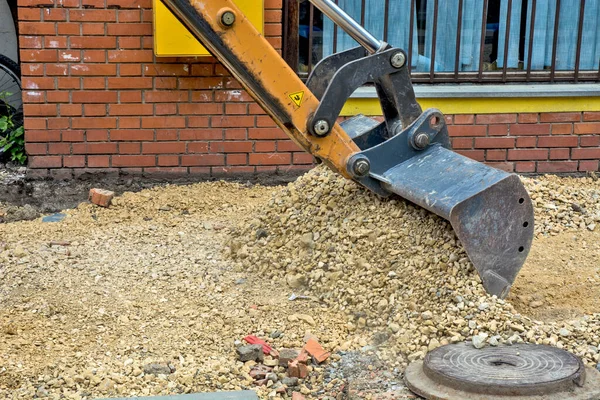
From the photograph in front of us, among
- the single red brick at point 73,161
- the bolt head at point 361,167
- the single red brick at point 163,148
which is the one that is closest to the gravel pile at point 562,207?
the bolt head at point 361,167

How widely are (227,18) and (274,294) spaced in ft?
4.66

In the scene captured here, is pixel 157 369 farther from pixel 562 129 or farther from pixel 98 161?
pixel 562 129

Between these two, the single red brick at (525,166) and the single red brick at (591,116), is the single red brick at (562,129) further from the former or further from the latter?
the single red brick at (525,166)

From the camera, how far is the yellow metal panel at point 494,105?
6820mm

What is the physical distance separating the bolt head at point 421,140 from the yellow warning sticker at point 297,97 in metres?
0.61

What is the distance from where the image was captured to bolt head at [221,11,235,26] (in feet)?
14.0

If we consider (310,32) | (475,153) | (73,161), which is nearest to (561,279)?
→ (475,153)

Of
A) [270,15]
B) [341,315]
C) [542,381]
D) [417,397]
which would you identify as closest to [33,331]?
[341,315]

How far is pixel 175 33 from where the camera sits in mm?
6297

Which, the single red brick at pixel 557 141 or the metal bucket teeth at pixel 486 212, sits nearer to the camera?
the metal bucket teeth at pixel 486 212

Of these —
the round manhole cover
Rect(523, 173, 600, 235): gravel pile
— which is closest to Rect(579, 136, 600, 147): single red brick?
Rect(523, 173, 600, 235): gravel pile

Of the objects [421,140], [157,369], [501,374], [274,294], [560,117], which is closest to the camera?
[501,374]

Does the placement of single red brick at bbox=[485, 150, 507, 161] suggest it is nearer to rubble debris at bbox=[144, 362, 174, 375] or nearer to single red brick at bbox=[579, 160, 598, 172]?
single red brick at bbox=[579, 160, 598, 172]

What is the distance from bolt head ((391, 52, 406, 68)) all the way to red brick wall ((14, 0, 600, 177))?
2.22 m
